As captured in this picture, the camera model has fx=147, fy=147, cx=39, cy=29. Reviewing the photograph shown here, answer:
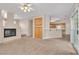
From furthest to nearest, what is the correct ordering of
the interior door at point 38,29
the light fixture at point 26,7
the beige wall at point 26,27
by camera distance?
the interior door at point 38,29 < the beige wall at point 26,27 < the light fixture at point 26,7

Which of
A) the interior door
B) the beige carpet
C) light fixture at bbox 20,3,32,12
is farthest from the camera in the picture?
the interior door

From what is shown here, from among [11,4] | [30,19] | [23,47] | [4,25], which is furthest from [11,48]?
[11,4]

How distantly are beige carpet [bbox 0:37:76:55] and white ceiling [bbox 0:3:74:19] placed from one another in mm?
691

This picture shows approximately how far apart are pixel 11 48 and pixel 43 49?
88 cm

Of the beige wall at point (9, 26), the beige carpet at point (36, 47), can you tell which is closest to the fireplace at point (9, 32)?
the beige wall at point (9, 26)

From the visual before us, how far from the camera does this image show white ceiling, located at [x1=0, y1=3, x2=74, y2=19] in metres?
3.68

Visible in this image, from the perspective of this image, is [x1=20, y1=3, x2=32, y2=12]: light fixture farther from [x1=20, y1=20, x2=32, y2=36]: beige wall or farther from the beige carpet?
the beige carpet

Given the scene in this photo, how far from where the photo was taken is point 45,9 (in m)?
3.93

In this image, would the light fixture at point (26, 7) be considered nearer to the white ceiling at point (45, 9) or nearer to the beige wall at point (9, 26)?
the white ceiling at point (45, 9)

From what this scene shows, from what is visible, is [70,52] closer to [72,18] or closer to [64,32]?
[64,32]

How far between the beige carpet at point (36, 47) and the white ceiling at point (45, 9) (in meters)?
0.69

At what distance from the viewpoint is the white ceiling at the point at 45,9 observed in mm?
3682

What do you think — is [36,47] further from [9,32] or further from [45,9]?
[45,9]

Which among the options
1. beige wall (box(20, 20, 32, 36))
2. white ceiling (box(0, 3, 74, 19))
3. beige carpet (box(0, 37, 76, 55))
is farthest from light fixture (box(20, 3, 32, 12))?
beige carpet (box(0, 37, 76, 55))
